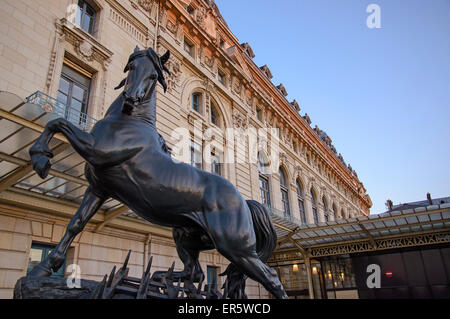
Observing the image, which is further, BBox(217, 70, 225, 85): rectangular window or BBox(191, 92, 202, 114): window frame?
BBox(217, 70, 225, 85): rectangular window

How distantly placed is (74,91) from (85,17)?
11.1 feet

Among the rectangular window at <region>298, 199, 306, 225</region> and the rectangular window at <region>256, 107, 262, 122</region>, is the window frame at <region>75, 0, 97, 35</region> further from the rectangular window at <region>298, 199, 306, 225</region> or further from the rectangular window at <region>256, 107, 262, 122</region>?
the rectangular window at <region>298, 199, 306, 225</region>

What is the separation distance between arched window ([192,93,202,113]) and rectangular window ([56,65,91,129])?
6751 mm

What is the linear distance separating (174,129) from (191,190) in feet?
41.8

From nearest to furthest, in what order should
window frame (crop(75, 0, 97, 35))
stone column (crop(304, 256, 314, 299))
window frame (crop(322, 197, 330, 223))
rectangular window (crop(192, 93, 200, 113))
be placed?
window frame (crop(75, 0, 97, 35)), rectangular window (crop(192, 93, 200, 113)), stone column (crop(304, 256, 314, 299)), window frame (crop(322, 197, 330, 223))

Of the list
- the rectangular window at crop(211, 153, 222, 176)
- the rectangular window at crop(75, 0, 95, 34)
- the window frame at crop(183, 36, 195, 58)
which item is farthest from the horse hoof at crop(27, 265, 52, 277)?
the window frame at crop(183, 36, 195, 58)

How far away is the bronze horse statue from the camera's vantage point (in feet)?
7.86

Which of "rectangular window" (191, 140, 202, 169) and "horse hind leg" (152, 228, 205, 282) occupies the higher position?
"rectangular window" (191, 140, 202, 169)

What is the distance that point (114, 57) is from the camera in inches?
520

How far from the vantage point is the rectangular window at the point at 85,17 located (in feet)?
40.8

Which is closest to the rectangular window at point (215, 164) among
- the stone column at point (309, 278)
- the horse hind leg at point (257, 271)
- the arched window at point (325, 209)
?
the stone column at point (309, 278)

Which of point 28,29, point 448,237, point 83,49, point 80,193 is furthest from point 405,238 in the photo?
point 28,29

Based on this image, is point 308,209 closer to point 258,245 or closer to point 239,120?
point 239,120

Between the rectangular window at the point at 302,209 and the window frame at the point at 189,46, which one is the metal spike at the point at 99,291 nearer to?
the window frame at the point at 189,46
